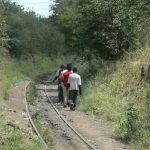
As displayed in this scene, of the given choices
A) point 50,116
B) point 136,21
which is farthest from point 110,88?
point 136,21

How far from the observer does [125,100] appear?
72.1 ft

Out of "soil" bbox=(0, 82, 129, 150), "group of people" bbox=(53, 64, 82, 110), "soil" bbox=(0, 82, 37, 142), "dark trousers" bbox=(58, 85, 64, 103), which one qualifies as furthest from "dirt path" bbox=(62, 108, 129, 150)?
"dark trousers" bbox=(58, 85, 64, 103)

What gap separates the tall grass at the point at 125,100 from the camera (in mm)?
16453

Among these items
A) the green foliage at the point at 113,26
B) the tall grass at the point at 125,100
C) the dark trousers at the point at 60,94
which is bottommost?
the dark trousers at the point at 60,94

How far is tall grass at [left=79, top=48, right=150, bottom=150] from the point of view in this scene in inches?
648

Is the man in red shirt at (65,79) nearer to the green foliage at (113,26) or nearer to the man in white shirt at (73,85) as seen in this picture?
the man in white shirt at (73,85)

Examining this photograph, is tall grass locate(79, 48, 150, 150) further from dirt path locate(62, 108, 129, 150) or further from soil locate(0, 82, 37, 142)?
soil locate(0, 82, 37, 142)

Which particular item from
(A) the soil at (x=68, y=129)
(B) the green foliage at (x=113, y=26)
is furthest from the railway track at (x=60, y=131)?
(B) the green foliage at (x=113, y=26)

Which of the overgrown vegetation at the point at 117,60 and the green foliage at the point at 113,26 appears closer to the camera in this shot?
the overgrown vegetation at the point at 117,60

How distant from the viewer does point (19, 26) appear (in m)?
82.2

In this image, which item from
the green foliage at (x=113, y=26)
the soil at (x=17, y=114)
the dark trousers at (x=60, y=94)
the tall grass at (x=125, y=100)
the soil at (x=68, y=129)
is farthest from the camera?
the green foliage at (x=113, y=26)

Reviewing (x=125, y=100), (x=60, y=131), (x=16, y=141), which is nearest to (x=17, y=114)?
(x=60, y=131)

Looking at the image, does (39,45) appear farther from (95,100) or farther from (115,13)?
(95,100)

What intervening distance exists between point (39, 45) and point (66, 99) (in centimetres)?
5807
